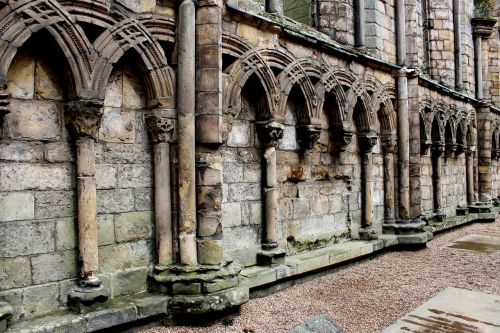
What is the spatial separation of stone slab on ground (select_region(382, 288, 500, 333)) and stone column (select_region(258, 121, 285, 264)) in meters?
1.74

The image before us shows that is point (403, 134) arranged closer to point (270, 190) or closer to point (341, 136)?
point (341, 136)

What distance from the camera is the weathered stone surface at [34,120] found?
11.5ft

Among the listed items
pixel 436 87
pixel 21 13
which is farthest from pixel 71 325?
pixel 436 87

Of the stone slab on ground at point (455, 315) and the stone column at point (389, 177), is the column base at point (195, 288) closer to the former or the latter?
the stone slab on ground at point (455, 315)

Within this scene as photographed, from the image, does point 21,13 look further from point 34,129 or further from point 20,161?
point 20,161

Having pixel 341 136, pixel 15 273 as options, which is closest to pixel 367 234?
pixel 341 136

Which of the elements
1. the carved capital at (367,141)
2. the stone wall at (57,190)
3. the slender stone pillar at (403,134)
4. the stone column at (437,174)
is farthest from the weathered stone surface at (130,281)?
the stone column at (437,174)

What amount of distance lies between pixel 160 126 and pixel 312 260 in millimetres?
2946

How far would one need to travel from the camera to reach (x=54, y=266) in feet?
12.1

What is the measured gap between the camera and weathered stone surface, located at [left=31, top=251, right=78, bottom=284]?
11.8 ft

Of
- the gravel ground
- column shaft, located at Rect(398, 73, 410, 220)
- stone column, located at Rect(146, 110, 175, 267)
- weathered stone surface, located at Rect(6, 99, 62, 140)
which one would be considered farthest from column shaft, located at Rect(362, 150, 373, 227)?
weathered stone surface, located at Rect(6, 99, 62, 140)

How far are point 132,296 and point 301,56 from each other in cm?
388

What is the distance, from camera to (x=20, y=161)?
11.6 ft

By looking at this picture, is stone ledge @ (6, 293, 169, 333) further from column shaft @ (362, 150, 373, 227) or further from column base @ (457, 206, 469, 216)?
column base @ (457, 206, 469, 216)
